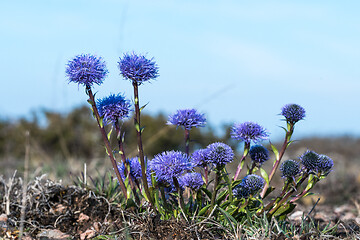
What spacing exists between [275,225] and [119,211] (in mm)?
1354

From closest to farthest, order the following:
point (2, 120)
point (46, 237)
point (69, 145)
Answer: point (46, 237)
point (69, 145)
point (2, 120)

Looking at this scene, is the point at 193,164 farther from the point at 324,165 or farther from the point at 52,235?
the point at 52,235

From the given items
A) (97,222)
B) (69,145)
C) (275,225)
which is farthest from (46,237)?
(69,145)

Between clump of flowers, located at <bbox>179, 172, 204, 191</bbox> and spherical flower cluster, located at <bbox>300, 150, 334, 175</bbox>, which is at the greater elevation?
spherical flower cluster, located at <bbox>300, 150, 334, 175</bbox>

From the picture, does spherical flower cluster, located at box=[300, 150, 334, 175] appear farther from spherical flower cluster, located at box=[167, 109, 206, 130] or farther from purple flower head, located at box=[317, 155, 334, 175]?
spherical flower cluster, located at box=[167, 109, 206, 130]

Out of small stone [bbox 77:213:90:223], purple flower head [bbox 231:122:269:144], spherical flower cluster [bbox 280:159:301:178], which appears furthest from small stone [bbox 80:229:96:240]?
spherical flower cluster [bbox 280:159:301:178]

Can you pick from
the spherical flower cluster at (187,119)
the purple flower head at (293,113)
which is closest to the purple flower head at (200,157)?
the spherical flower cluster at (187,119)

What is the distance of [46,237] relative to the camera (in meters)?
3.45

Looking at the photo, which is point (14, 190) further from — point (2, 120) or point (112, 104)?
point (2, 120)

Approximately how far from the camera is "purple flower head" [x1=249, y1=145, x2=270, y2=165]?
3268mm

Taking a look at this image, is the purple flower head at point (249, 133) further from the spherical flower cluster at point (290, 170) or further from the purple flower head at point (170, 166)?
the purple flower head at point (170, 166)

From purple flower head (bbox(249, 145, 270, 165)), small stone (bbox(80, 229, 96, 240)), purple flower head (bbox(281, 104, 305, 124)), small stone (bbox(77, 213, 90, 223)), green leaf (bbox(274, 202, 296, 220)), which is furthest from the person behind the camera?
small stone (bbox(77, 213, 90, 223))

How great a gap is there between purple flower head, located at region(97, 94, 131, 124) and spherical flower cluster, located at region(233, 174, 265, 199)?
1020mm

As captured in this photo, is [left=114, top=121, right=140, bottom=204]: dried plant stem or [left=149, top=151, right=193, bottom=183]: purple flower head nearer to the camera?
[left=149, top=151, right=193, bottom=183]: purple flower head
